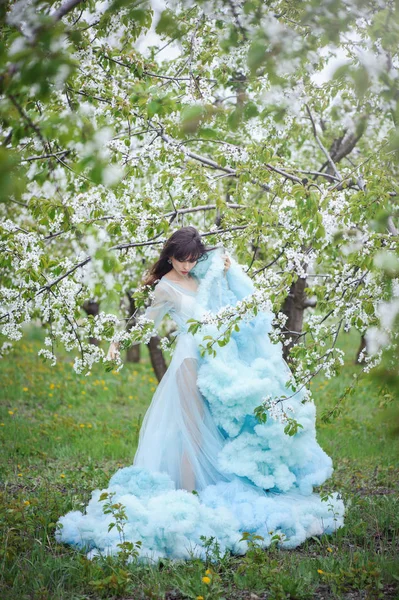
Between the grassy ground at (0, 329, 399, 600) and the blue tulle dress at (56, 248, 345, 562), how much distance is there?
160 mm

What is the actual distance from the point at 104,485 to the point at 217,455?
1343 mm

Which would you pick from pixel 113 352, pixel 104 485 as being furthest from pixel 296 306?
pixel 113 352

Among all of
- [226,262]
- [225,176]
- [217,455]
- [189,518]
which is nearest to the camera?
[189,518]

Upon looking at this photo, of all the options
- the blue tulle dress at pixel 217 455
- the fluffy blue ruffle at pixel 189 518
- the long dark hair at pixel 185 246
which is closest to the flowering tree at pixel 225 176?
the long dark hair at pixel 185 246

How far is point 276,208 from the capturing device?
4.89 meters

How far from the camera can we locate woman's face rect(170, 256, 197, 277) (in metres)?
4.50

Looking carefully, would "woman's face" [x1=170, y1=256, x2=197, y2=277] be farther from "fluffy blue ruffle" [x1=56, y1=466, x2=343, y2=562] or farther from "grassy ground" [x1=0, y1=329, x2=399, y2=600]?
"grassy ground" [x1=0, y1=329, x2=399, y2=600]

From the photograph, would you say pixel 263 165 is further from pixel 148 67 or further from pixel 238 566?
pixel 238 566

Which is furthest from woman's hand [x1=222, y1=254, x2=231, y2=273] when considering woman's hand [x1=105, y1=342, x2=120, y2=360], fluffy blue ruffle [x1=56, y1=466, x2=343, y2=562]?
fluffy blue ruffle [x1=56, y1=466, x2=343, y2=562]

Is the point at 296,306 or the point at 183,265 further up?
the point at 296,306

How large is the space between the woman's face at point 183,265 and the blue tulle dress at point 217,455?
110 mm

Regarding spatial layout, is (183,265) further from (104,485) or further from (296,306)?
(296,306)

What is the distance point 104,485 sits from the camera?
203 inches

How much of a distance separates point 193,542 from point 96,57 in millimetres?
3391
